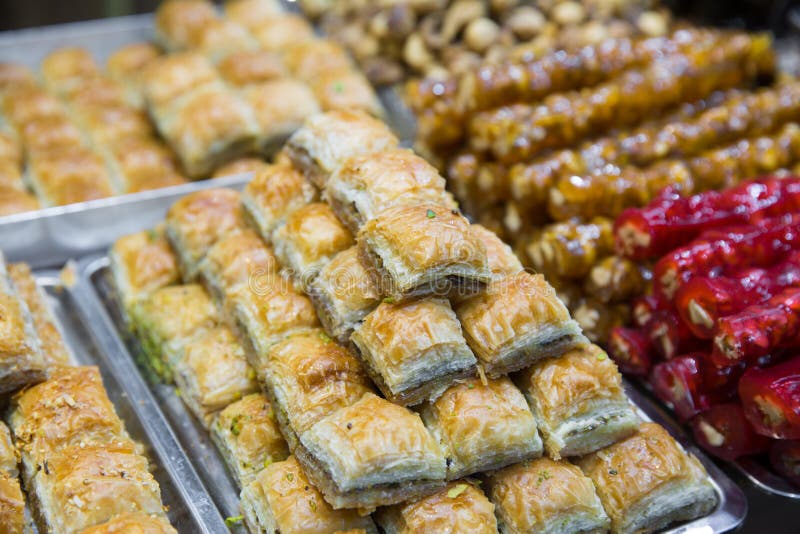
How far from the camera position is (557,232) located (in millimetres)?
3703

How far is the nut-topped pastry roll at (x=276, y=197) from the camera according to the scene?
341 centimetres

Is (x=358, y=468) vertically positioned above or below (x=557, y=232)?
below

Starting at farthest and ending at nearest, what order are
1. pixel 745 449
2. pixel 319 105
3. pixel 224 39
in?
pixel 224 39, pixel 319 105, pixel 745 449

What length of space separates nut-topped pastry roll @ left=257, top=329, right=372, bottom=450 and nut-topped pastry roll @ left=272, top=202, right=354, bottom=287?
30 cm

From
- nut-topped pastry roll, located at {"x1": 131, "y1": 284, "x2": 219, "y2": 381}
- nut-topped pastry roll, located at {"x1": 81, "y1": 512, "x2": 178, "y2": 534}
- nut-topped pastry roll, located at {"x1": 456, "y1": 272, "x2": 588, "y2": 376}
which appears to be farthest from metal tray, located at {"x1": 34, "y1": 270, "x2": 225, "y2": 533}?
nut-topped pastry roll, located at {"x1": 456, "y1": 272, "x2": 588, "y2": 376}

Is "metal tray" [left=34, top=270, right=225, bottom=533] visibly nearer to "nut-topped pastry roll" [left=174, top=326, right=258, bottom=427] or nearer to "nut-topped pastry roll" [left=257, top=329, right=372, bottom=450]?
"nut-topped pastry roll" [left=174, top=326, right=258, bottom=427]

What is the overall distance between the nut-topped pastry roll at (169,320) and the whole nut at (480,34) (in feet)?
8.65

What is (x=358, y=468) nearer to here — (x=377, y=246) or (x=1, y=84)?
(x=377, y=246)

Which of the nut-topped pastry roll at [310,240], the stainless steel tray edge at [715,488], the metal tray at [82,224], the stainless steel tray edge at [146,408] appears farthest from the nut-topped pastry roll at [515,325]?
the metal tray at [82,224]

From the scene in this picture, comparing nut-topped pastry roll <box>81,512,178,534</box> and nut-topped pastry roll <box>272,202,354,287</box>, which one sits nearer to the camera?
nut-topped pastry roll <box>81,512,178,534</box>

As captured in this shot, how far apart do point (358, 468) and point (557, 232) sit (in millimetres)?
1629

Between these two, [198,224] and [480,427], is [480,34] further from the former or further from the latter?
[480,427]

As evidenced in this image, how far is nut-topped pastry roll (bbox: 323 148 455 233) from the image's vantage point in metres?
3.01

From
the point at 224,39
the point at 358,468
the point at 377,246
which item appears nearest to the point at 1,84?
the point at 224,39
